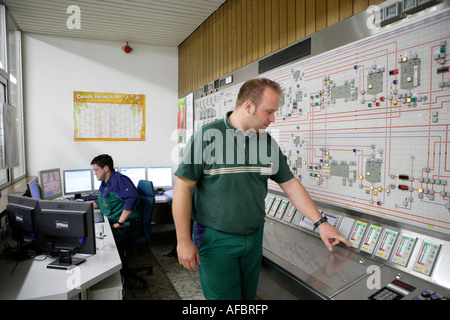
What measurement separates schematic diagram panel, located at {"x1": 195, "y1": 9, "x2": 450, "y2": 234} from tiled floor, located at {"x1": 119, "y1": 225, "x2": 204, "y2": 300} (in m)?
1.71

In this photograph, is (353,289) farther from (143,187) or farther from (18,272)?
(143,187)

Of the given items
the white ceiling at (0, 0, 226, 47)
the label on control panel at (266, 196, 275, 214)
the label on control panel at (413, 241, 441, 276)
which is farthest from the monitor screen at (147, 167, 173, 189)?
the label on control panel at (413, 241, 441, 276)

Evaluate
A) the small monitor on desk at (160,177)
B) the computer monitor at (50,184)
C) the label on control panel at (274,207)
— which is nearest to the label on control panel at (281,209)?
the label on control panel at (274,207)

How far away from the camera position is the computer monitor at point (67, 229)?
1.92 m

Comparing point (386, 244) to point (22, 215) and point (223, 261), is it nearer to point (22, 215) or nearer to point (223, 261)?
point (223, 261)

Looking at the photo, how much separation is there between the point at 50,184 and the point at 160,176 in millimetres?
1534

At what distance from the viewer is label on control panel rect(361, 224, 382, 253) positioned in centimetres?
161

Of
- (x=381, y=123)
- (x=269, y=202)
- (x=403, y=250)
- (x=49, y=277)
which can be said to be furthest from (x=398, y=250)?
(x=49, y=277)

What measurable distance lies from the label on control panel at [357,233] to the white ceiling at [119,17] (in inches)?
113

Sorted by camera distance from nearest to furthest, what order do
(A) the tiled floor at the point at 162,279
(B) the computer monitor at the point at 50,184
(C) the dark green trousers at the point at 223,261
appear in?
(C) the dark green trousers at the point at 223,261
(A) the tiled floor at the point at 162,279
(B) the computer monitor at the point at 50,184

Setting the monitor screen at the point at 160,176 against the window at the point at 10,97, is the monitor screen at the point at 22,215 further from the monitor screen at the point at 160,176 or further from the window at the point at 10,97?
the monitor screen at the point at 160,176

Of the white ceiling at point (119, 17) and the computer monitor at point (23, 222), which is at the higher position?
the white ceiling at point (119, 17)

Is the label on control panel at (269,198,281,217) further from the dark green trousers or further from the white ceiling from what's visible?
the white ceiling

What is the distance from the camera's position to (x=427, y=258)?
1.37 meters
